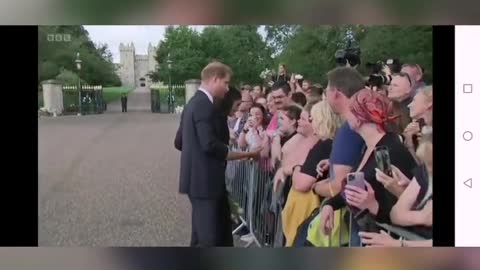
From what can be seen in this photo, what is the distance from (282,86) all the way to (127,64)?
894 mm

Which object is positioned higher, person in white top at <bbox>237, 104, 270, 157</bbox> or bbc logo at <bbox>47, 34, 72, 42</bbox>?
bbc logo at <bbox>47, 34, 72, 42</bbox>

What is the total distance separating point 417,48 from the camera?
3332 millimetres

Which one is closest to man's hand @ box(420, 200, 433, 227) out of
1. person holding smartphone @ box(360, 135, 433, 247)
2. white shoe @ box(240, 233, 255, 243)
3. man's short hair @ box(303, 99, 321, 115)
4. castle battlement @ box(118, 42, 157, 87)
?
person holding smartphone @ box(360, 135, 433, 247)

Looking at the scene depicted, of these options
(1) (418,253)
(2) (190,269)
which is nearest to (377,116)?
(1) (418,253)

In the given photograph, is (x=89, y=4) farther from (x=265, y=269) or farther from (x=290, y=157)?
(x=265, y=269)

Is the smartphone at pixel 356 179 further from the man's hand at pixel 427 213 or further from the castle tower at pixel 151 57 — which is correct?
the castle tower at pixel 151 57

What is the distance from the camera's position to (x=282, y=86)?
3.35 m

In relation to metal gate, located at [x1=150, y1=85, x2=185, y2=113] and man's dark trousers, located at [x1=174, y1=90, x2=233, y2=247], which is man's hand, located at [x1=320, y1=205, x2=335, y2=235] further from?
metal gate, located at [x1=150, y1=85, x2=185, y2=113]

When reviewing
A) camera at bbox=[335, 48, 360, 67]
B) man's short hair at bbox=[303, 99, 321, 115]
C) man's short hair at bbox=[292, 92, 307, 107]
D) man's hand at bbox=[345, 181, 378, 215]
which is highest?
camera at bbox=[335, 48, 360, 67]

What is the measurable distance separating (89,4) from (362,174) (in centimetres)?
183

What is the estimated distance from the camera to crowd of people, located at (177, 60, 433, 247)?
335 cm

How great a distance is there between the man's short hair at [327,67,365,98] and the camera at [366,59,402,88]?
6 cm

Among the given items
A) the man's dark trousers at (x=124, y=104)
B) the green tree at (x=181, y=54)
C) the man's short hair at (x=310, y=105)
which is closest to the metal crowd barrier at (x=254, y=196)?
the man's short hair at (x=310, y=105)

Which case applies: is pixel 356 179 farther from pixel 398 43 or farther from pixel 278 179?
pixel 398 43
